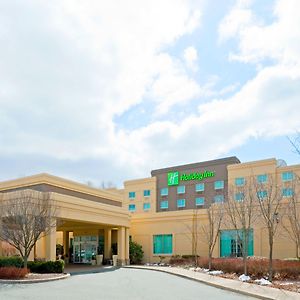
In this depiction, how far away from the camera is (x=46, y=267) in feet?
78.4

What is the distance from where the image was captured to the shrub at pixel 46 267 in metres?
23.9

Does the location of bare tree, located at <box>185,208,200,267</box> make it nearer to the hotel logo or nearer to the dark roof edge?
the dark roof edge

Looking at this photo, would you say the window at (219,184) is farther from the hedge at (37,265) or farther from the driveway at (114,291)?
the driveway at (114,291)

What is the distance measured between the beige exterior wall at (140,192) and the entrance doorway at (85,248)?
21.0 metres

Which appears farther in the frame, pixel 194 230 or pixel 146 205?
pixel 146 205

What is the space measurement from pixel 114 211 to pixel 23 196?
11525 mm

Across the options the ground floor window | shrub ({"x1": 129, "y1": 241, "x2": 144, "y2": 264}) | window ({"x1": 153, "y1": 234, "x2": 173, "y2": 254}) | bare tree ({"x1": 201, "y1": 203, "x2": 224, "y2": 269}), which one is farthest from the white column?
window ({"x1": 153, "y1": 234, "x2": 173, "y2": 254})

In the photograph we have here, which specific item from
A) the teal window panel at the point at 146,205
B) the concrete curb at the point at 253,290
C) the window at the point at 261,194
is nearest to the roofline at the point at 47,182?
the window at the point at 261,194

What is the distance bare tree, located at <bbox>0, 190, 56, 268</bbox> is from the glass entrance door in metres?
16.5

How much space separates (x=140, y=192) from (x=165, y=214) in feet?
81.7

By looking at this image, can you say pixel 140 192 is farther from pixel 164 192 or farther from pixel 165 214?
pixel 165 214

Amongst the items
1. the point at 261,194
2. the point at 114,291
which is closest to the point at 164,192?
the point at 261,194

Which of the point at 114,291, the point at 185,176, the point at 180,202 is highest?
the point at 185,176

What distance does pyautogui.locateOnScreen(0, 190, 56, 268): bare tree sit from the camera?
2261 centimetres
